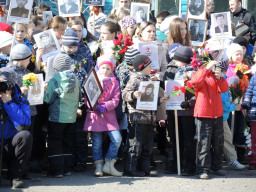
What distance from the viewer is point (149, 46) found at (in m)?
8.30

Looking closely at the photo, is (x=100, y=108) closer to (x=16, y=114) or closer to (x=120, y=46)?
(x=120, y=46)

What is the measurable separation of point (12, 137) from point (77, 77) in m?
1.50

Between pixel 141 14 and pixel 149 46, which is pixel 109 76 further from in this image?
pixel 141 14

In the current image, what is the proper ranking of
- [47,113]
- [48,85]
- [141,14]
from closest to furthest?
[48,85] < [47,113] < [141,14]

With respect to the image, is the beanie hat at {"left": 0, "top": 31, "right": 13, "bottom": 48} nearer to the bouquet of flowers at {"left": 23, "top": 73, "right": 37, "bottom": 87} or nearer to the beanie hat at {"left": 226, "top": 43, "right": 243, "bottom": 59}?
the bouquet of flowers at {"left": 23, "top": 73, "right": 37, "bottom": 87}

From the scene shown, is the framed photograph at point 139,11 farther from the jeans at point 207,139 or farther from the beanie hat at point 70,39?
the jeans at point 207,139

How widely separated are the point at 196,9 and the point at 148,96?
3.10 m

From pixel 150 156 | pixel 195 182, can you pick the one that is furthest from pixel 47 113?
pixel 195 182

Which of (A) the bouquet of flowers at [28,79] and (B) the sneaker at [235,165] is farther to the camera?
(B) the sneaker at [235,165]

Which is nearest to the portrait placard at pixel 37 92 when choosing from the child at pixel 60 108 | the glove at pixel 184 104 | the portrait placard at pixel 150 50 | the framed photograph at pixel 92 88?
the child at pixel 60 108

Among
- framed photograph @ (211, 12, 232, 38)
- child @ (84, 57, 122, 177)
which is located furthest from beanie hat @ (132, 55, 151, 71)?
framed photograph @ (211, 12, 232, 38)

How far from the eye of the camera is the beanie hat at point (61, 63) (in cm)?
759

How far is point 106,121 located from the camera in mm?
7773

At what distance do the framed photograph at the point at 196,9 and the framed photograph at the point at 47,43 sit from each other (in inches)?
118
